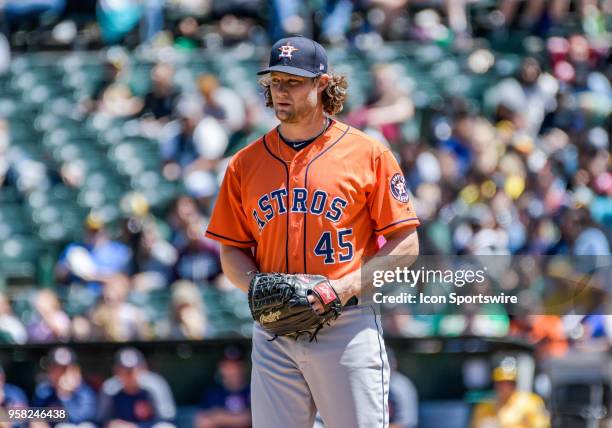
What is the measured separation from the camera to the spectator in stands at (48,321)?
7.29 m

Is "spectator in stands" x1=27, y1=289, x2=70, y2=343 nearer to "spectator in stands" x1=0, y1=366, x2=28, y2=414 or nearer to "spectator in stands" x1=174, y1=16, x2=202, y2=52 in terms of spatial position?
"spectator in stands" x1=0, y1=366, x2=28, y2=414

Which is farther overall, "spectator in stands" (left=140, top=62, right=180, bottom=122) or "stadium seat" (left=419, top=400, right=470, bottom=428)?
"spectator in stands" (left=140, top=62, right=180, bottom=122)

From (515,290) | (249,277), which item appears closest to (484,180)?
(515,290)

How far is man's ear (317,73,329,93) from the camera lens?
361 cm

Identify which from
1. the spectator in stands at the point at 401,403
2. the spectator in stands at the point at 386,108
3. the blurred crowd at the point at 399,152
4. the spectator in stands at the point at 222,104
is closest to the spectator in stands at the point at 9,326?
the blurred crowd at the point at 399,152

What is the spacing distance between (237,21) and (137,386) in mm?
4480

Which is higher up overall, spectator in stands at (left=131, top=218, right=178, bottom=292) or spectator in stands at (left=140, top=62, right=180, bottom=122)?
spectator in stands at (left=140, top=62, right=180, bottom=122)

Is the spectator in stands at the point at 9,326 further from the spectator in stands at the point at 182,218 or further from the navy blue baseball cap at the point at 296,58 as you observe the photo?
the navy blue baseball cap at the point at 296,58

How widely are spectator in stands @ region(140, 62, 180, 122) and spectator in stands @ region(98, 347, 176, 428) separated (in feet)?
11.1

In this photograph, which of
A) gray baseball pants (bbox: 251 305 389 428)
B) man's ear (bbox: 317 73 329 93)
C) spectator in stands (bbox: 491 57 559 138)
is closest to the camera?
gray baseball pants (bbox: 251 305 389 428)

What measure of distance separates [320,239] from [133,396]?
2.89 metres

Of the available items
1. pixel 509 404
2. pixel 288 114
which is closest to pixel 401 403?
pixel 509 404

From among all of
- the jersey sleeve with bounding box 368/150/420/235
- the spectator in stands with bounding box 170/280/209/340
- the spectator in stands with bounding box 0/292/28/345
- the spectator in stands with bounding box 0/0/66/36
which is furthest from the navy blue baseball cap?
the spectator in stands with bounding box 0/0/66/36

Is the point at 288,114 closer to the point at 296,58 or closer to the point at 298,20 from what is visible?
the point at 296,58
